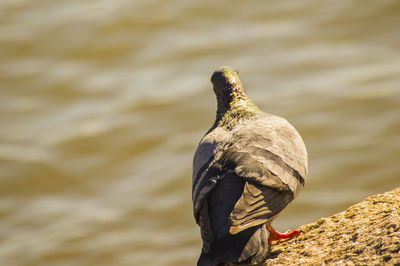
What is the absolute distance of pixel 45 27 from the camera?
44.7ft

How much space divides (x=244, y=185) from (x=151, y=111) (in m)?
6.93

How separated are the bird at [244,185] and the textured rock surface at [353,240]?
0.21 metres

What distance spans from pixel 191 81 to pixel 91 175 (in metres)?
2.61

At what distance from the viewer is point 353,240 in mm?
4273

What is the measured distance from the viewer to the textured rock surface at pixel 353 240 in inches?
153

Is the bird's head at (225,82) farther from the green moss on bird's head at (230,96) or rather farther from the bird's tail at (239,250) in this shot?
the bird's tail at (239,250)

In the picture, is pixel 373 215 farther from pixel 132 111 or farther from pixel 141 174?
pixel 132 111

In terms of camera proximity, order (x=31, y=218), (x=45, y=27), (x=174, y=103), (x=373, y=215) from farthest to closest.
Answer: (x=45, y=27)
(x=174, y=103)
(x=31, y=218)
(x=373, y=215)

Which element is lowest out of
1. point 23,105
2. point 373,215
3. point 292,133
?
point 373,215

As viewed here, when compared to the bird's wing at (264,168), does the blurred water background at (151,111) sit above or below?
above

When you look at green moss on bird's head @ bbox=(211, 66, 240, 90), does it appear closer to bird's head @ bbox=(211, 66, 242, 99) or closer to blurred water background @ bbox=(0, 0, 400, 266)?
bird's head @ bbox=(211, 66, 242, 99)

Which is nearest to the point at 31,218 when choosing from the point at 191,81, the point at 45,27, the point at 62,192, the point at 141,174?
the point at 62,192

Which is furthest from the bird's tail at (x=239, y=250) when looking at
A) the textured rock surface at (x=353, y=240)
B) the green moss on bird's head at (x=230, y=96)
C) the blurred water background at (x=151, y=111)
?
the blurred water background at (x=151, y=111)

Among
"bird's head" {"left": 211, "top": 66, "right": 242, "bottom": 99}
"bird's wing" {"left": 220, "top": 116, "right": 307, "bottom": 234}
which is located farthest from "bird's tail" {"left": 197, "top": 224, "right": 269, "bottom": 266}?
"bird's head" {"left": 211, "top": 66, "right": 242, "bottom": 99}
